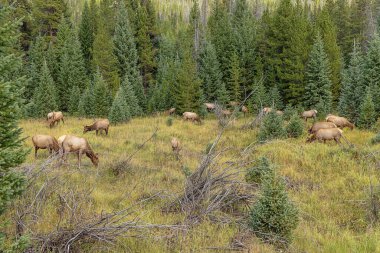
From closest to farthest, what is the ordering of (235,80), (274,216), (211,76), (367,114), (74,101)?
(274,216), (367,114), (74,101), (235,80), (211,76)

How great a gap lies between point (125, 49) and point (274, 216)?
37224mm

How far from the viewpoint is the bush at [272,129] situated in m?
18.5

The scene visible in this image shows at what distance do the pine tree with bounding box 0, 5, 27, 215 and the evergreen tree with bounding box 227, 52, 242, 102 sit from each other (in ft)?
119

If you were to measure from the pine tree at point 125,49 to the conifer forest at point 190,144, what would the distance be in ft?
0.65

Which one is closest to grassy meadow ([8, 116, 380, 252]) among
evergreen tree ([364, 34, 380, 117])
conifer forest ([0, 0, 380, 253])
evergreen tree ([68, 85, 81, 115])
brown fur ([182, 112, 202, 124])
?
conifer forest ([0, 0, 380, 253])

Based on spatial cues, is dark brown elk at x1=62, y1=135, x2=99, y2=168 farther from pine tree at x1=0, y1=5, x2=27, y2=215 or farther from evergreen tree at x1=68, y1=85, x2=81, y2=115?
evergreen tree at x1=68, y1=85, x2=81, y2=115

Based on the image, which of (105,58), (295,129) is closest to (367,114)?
(295,129)

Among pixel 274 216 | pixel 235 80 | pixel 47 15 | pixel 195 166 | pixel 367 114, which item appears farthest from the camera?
pixel 47 15

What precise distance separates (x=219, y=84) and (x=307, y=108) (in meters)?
12.0

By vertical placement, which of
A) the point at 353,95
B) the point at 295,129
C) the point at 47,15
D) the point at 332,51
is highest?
the point at 47,15

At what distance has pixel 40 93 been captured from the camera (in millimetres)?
34625

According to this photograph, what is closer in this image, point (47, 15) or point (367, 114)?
point (367, 114)

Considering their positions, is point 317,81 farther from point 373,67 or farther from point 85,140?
point 85,140

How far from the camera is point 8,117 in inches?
196
